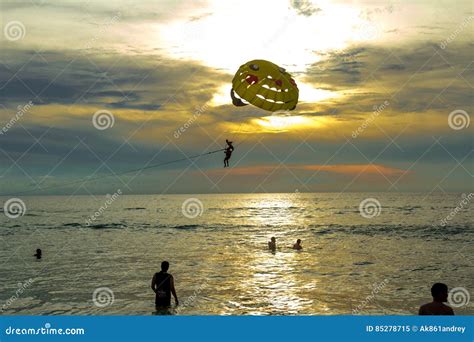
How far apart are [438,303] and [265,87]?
Answer: 13263 mm

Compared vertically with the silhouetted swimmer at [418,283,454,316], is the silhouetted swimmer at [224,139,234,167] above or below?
above

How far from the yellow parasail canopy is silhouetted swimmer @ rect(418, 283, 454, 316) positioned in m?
12.8

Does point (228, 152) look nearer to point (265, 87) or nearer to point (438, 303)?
point (265, 87)

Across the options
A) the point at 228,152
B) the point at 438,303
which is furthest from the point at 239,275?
the point at 438,303

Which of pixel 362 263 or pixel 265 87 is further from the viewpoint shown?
pixel 362 263

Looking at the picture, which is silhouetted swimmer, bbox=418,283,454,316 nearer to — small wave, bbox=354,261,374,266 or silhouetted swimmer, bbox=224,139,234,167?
silhouetted swimmer, bbox=224,139,234,167

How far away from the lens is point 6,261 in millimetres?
30844

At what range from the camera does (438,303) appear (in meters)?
7.83

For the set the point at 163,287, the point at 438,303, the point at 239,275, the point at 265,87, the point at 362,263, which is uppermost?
the point at 265,87

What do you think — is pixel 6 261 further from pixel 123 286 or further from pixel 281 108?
pixel 281 108

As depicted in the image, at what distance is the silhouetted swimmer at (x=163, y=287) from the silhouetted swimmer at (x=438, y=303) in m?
8.56

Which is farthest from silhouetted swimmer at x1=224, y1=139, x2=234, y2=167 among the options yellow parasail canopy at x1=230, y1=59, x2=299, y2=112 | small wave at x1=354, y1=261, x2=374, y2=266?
small wave at x1=354, y1=261, x2=374, y2=266

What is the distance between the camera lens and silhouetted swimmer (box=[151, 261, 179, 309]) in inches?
570

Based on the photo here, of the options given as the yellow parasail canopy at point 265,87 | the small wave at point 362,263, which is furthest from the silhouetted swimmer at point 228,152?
the small wave at point 362,263
